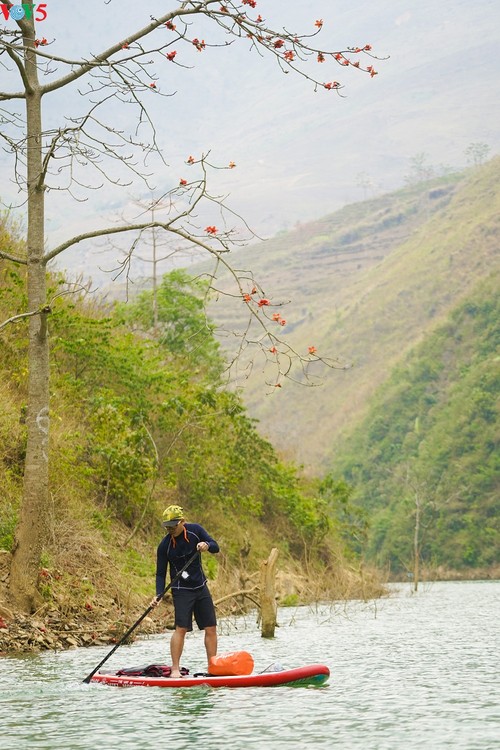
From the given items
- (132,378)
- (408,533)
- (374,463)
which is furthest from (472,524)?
(132,378)

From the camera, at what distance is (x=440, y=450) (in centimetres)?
9050

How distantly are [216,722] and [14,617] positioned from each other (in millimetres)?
7580

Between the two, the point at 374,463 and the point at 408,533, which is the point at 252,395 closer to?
the point at 374,463

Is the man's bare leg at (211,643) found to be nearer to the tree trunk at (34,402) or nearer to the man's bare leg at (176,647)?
the man's bare leg at (176,647)

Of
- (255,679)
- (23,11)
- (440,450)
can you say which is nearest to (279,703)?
(255,679)

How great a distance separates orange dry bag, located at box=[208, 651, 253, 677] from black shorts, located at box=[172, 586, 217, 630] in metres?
0.52

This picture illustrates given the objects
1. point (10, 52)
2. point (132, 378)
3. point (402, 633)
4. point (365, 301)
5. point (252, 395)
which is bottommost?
point (402, 633)

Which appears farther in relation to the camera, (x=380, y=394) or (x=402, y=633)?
(x=380, y=394)

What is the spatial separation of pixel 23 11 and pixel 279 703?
1100 cm

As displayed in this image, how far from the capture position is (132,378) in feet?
102

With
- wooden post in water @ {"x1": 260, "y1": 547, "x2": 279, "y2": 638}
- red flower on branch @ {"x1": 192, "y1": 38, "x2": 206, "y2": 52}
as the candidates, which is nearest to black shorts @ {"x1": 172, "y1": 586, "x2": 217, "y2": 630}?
wooden post in water @ {"x1": 260, "y1": 547, "x2": 279, "y2": 638}

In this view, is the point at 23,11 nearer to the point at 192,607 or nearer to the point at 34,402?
the point at 34,402

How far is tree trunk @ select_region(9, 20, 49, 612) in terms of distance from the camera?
17641 mm

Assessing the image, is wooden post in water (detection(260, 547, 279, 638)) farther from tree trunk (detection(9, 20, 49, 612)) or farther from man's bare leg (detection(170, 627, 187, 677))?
man's bare leg (detection(170, 627, 187, 677))
